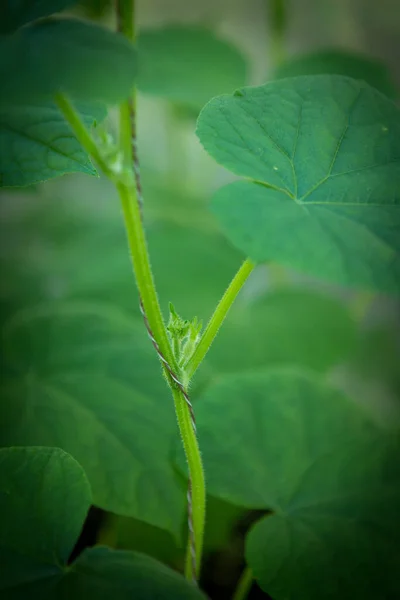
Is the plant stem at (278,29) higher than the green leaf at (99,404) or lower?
higher

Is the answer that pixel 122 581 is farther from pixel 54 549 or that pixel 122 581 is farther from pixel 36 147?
pixel 36 147

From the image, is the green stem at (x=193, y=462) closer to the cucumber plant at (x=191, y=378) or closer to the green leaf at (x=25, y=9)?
the cucumber plant at (x=191, y=378)

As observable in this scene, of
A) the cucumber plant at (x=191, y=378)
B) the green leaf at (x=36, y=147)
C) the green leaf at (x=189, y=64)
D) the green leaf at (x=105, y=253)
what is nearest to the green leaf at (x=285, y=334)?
the green leaf at (x=105, y=253)

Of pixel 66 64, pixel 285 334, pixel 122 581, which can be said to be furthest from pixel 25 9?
pixel 285 334

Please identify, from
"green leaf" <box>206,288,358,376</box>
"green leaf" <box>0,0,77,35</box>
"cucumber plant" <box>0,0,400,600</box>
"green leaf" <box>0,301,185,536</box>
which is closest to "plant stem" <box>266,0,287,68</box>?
"cucumber plant" <box>0,0,400,600</box>

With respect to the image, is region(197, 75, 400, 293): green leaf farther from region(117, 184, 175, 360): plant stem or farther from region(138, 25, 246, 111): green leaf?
region(138, 25, 246, 111): green leaf
